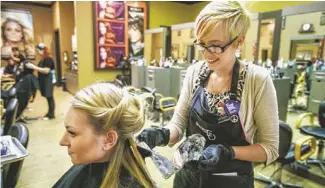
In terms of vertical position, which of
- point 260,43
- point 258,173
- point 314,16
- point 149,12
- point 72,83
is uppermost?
point 149,12

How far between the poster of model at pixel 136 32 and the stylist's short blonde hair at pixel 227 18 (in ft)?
20.2

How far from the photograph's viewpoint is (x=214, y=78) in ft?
3.14

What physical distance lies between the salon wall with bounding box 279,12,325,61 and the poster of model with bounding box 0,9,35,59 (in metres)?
8.10

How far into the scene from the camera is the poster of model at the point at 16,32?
8.08 m

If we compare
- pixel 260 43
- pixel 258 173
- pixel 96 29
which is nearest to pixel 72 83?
pixel 96 29

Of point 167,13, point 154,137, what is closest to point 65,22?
A: point 167,13

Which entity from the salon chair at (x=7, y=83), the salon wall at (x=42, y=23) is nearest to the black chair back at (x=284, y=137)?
the salon chair at (x=7, y=83)

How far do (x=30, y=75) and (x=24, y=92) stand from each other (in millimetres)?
631

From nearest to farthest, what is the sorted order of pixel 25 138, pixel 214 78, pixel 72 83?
pixel 214 78, pixel 25 138, pixel 72 83

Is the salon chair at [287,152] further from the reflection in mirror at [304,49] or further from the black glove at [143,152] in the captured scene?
the reflection in mirror at [304,49]

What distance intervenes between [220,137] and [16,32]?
945 centimetres

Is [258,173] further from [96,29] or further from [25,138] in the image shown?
[96,29]

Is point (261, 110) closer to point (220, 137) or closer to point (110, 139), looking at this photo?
point (220, 137)

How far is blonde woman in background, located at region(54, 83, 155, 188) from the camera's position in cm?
75
